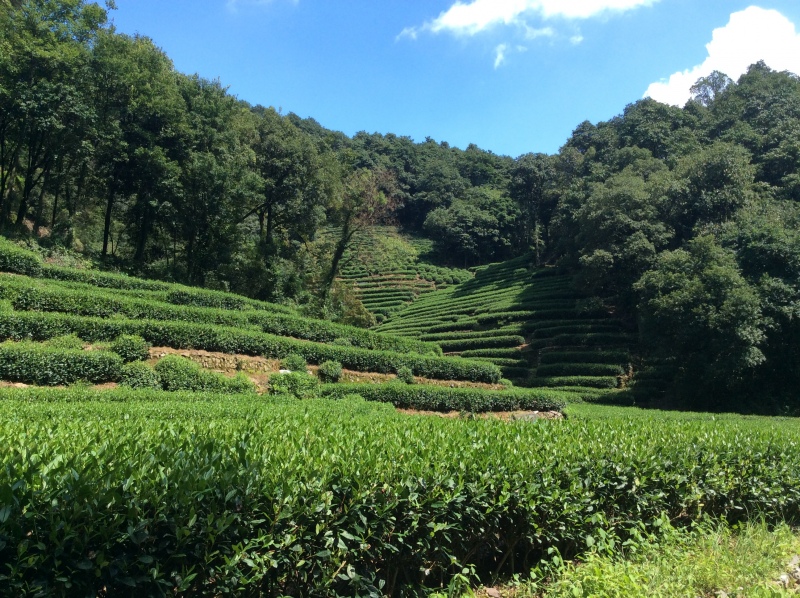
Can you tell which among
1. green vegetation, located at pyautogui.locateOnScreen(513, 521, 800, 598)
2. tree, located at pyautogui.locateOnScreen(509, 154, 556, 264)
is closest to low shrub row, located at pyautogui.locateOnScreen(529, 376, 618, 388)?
green vegetation, located at pyautogui.locateOnScreen(513, 521, 800, 598)

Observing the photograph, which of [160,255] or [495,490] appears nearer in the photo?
[495,490]

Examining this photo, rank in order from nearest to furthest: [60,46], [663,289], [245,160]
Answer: [60,46]
[663,289]
[245,160]

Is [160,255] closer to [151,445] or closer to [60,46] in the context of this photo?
[60,46]

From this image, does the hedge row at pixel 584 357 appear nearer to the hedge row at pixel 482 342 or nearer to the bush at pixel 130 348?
the hedge row at pixel 482 342

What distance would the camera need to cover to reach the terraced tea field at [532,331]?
2898 cm

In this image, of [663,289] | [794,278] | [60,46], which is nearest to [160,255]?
[60,46]

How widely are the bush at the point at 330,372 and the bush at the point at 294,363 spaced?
640 mm

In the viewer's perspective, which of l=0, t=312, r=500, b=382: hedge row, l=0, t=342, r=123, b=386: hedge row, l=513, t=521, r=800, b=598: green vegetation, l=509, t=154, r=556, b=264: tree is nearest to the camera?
l=513, t=521, r=800, b=598: green vegetation

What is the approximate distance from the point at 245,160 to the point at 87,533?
28.2 meters

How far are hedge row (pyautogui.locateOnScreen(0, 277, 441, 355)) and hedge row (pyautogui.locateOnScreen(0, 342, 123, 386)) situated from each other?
291 centimetres

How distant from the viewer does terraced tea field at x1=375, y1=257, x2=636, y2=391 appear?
29.0 meters

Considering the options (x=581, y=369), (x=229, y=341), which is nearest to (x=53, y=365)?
(x=229, y=341)

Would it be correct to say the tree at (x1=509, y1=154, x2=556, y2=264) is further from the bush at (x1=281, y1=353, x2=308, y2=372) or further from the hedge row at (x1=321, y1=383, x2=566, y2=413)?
the bush at (x1=281, y1=353, x2=308, y2=372)

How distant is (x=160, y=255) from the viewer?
110 feet
